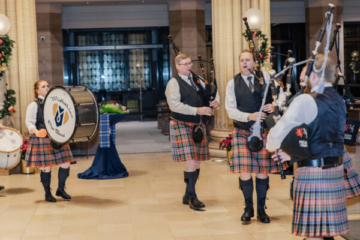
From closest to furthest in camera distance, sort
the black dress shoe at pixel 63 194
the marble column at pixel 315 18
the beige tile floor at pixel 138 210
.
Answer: the beige tile floor at pixel 138 210, the black dress shoe at pixel 63 194, the marble column at pixel 315 18

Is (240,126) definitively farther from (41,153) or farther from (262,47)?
(262,47)

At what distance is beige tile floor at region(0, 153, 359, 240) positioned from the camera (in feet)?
14.4

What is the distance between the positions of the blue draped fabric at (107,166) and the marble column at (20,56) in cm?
148

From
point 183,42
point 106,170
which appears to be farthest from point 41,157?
point 183,42

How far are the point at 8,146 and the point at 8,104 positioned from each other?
3.37 ft

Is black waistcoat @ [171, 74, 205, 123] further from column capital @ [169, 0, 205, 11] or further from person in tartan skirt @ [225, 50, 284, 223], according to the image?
column capital @ [169, 0, 205, 11]

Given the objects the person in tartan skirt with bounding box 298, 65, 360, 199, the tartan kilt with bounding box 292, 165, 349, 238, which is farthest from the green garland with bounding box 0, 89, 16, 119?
the tartan kilt with bounding box 292, 165, 349, 238

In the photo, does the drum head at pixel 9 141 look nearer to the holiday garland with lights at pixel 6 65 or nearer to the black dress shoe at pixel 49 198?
the holiday garland with lights at pixel 6 65

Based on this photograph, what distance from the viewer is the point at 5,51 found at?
704 cm

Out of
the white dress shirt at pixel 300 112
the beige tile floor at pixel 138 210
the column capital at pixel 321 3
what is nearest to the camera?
the white dress shirt at pixel 300 112

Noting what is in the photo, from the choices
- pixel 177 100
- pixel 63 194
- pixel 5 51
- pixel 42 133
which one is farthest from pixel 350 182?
pixel 5 51

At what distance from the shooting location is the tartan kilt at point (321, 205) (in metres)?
2.96

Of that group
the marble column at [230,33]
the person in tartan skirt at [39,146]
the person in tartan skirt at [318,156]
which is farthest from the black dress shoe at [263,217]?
the marble column at [230,33]

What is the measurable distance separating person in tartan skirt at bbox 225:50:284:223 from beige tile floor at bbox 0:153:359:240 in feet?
0.89
